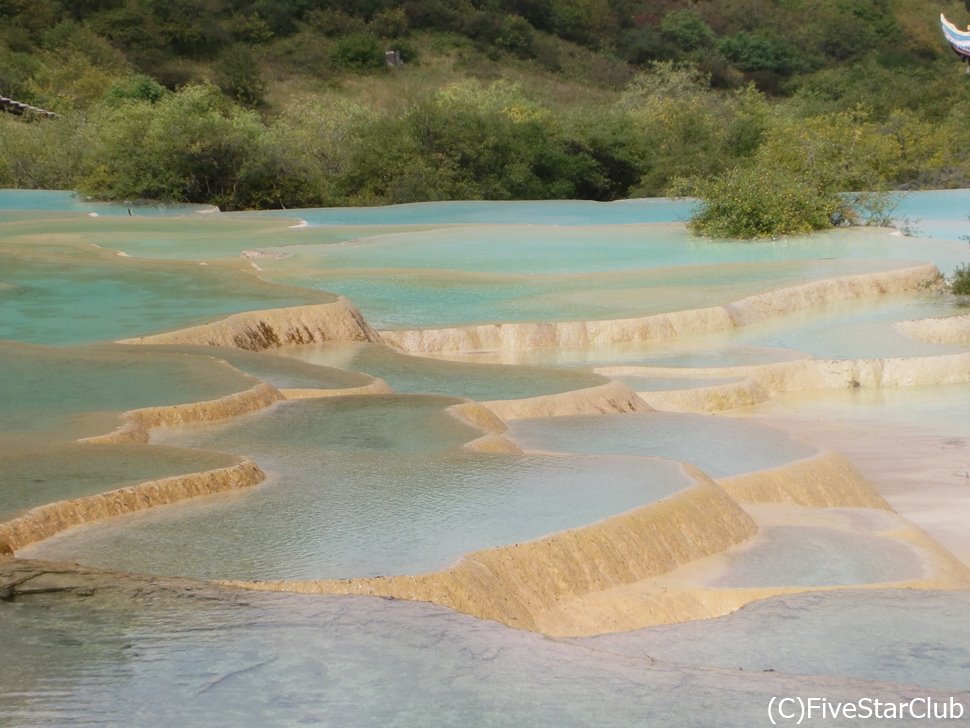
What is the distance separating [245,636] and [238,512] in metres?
1.40

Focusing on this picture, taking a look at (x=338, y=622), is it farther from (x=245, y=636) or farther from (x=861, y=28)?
(x=861, y=28)

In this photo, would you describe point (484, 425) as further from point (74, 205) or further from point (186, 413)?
point (74, 205)

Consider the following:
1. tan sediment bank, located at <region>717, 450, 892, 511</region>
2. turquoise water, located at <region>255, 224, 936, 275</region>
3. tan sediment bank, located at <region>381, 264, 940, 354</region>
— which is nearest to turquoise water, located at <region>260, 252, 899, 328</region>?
tan sediment bank, located at <region>381, 264, 940, 354</region>

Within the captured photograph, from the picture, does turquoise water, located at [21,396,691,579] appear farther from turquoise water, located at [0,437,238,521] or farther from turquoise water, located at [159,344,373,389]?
turquoise water, located at [159,344,373,389]

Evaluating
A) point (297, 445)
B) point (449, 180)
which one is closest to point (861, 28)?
point (449, 180)

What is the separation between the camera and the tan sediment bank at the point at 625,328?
35.9 feet

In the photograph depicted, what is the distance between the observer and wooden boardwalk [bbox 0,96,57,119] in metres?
30.7

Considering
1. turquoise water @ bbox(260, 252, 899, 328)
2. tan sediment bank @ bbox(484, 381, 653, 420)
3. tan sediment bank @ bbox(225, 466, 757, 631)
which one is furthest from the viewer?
turquoise water @ bbox(260, 252, 899, 328)

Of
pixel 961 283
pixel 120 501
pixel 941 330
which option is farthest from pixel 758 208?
pixel 120 501

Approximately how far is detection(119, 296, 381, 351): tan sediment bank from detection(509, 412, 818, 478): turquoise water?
2713mm

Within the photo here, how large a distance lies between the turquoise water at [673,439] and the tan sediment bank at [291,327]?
2.71 m

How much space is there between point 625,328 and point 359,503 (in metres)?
6.20

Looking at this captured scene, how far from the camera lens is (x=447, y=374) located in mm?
9047

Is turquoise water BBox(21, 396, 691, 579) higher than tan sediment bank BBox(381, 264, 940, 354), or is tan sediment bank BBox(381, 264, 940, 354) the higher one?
tan sediment bank BBox(381, 264, 940, 354)
